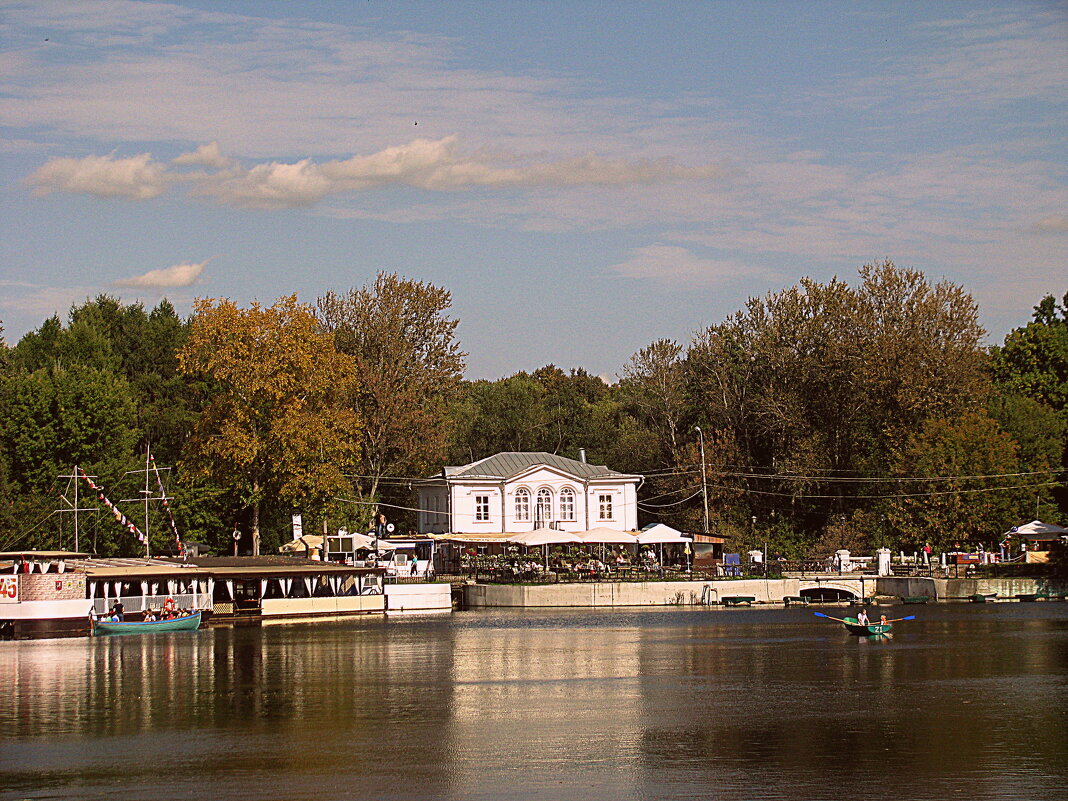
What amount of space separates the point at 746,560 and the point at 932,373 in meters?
15.4

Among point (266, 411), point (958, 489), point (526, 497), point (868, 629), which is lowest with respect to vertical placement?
point (868, 629)

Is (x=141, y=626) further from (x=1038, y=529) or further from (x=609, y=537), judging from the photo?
(x=1038, y=529)

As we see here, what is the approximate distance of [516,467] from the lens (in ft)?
279

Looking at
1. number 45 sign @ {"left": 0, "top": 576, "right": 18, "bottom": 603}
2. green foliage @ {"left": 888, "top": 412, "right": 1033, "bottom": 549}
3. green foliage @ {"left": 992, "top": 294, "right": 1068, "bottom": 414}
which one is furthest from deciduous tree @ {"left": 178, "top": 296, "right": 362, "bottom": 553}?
green foliage @ {"left": 992, "top": 294, "right": 1068, "bottom": 414}

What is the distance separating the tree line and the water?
1951 cm

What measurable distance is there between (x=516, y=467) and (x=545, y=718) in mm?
56092

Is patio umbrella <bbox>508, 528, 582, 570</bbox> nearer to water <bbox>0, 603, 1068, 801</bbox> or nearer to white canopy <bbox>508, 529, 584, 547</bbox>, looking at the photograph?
white canopy <bbox>508, 529, 584, 547</bbox>

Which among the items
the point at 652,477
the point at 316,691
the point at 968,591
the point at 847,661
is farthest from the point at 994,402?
the point at 316,691

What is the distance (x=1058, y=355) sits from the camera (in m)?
92.7

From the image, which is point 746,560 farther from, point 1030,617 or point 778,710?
point 778,710

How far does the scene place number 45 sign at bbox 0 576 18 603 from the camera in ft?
179

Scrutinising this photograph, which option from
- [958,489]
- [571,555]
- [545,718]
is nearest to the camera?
[545,718]

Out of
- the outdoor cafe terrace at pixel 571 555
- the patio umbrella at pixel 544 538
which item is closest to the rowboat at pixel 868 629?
the outdoor cafe terrace at pixel 571 555

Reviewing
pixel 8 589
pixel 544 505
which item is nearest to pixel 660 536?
pixel 544 505
